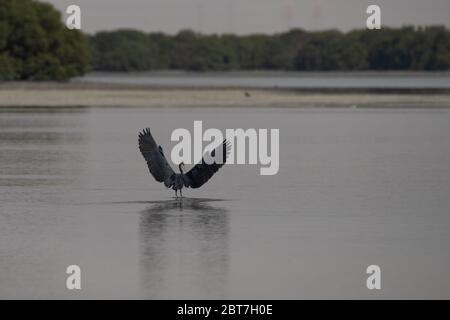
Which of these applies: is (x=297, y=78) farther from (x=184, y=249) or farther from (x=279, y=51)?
(x=184, y=249)

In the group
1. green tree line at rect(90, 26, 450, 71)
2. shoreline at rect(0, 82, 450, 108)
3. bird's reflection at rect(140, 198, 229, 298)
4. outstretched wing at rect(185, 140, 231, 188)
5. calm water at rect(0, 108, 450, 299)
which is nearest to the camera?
bird's reflection at rect(140, 198, 229, 298)

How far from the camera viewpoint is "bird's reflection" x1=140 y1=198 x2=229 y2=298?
44.0 feet

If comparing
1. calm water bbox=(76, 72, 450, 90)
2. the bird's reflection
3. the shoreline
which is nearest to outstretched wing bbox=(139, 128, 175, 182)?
the bird's reflection

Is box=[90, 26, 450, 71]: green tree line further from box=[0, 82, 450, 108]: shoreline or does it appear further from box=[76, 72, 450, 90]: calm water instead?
box=[0, 82, 450, 108]: shoreline

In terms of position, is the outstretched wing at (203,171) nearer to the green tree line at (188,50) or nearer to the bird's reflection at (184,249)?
the bird's reflection at (184,249)

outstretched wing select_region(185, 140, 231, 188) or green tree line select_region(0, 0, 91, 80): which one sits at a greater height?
green tree line select_region(0, 0, 91, 80)

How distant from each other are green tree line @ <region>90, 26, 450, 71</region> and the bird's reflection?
382 feet

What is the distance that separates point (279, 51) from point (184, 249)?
152282mm

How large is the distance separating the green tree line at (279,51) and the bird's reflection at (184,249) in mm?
116393

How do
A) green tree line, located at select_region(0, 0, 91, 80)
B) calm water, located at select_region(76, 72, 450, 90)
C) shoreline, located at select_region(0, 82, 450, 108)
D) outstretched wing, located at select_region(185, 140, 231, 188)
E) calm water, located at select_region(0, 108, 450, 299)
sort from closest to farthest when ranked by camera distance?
calm water, located at select_region(0, 108, 450, 299)
outstretched wing, located at select_region(185, 140, 231, 188)
shoreline, located at select_region(0, 82, 450, 108)
green tree line, located at select_region(0, 0, 91, 80)
calm water, located at select_region(76, 72, 450, 90)

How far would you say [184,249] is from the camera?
15.6 metres

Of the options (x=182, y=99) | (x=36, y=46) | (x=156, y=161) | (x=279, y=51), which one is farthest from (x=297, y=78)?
(x=156, y=161)
